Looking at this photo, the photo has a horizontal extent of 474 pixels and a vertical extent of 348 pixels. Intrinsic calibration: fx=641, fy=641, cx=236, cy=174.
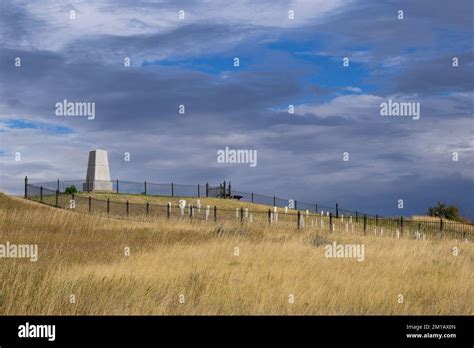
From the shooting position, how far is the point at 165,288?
1176 centimetres

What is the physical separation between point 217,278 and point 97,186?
43324mm

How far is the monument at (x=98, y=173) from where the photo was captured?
180 feet

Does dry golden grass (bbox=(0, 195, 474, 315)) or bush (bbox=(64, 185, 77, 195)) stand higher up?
bush (bbox=(64, 185, 77, 195))

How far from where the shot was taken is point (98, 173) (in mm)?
Result: 55156

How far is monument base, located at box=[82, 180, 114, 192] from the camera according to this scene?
54812 mm

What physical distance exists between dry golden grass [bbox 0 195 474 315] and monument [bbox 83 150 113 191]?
30780mm

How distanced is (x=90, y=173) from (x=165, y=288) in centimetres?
4547
